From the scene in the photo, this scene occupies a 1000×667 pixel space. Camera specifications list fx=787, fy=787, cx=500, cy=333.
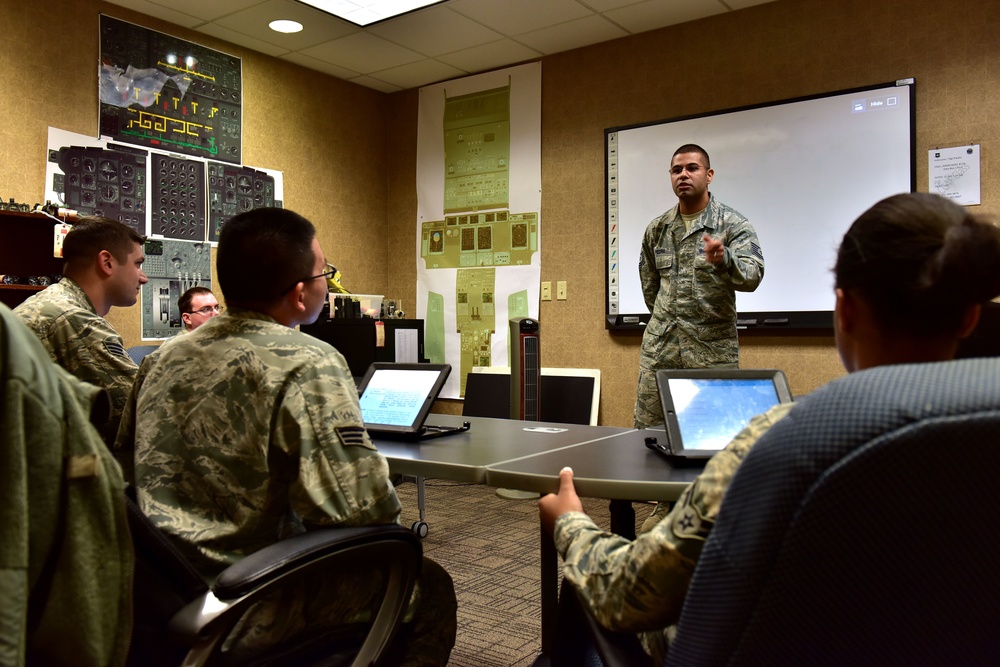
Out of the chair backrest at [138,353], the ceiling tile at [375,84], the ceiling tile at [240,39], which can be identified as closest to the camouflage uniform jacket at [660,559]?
the chair backrest at [138,353]

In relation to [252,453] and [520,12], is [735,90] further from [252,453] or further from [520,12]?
[252,453]

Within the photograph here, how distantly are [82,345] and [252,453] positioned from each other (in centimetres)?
124

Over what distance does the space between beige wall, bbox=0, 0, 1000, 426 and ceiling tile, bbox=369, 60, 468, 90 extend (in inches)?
8.0

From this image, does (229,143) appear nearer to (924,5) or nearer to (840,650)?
(924,5)

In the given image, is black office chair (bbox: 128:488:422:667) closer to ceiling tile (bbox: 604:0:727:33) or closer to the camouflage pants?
the camouflage pants

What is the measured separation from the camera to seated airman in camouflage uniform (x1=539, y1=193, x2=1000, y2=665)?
69cm

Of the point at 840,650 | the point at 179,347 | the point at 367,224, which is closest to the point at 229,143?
the point at 367,224

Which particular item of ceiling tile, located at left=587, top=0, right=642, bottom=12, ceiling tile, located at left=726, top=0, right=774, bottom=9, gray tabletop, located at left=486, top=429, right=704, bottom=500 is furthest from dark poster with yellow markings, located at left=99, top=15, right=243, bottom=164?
gray tabletop, located at left=486, top=429, right=704, bottom=500

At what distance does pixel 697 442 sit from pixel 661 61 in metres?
3.55

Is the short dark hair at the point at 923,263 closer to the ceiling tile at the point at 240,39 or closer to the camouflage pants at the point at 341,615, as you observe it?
the camouflage pants at the point at 341,615

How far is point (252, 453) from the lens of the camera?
1.21m

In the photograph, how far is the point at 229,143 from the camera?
4.77m

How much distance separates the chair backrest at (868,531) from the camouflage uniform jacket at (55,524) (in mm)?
620

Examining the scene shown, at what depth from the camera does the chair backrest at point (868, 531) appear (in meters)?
0.51
